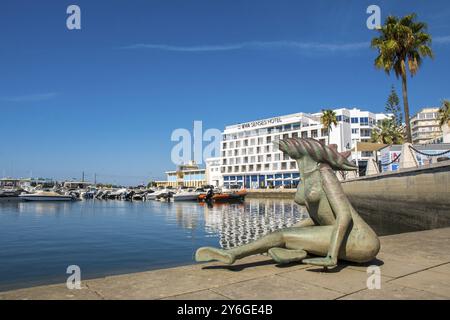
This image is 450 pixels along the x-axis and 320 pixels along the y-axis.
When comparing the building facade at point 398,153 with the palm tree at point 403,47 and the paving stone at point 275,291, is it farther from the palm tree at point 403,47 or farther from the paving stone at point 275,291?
the paving stone at point 275,291

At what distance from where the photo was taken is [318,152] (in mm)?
5531

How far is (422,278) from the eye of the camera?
440 centimetres

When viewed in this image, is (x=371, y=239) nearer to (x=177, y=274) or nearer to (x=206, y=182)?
(x=177, y=274)

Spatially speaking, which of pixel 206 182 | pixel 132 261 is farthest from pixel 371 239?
pixel 206 182

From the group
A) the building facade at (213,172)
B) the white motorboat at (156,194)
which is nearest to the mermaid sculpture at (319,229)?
the white motorboat at (156,194)

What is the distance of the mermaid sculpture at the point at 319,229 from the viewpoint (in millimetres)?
4859

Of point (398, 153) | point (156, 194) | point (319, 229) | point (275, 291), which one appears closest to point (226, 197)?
point (156, 194)

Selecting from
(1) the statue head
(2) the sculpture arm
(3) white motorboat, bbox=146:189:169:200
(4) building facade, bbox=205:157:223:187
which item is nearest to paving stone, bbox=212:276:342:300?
(2) the sculpture arm

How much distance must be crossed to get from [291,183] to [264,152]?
578 inches

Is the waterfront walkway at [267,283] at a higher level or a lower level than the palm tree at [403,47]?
lower

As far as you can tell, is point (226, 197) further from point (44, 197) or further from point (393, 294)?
point (393, 294)

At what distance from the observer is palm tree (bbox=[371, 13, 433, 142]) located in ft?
101

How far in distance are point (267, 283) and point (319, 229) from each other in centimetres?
148

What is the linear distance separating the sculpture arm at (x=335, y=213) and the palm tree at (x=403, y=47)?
28865 millimetres
